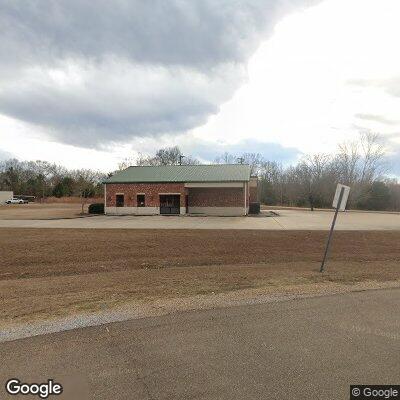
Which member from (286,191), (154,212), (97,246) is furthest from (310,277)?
(286,191)

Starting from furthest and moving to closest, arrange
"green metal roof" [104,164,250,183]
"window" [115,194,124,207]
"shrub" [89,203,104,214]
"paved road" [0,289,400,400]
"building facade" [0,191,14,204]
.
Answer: "building facade" [0,191,14,204] < "shrub" [89,203,104,214] < "window" [115,194,124,207] < "green metal roof" [104,164,250,183] < "paved road" [0,289,400,400]

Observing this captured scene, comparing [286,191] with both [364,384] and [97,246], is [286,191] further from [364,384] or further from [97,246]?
[364,384]

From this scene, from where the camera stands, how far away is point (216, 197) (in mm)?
39812

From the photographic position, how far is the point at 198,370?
144 inches

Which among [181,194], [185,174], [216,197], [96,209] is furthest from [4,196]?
[216,197]

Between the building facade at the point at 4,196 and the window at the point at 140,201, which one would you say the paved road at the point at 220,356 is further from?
the building facade at the point at 4,196

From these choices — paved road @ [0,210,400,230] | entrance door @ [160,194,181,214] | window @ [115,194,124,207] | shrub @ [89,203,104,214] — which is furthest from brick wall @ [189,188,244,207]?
shrub @ [89,203,104,214]

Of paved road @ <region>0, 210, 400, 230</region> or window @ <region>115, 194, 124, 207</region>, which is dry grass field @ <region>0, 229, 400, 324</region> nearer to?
paved road @ <region>0, 210, 400, 230</region>

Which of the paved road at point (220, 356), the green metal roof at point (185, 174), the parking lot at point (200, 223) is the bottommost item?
the parking lot at point (200, 223)

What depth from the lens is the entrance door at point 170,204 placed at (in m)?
39.6

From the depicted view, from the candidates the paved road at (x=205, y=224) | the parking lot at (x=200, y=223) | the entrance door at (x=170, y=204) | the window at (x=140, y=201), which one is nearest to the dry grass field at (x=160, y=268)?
the paved road at (x=205, y=224)

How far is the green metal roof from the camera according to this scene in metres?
40.1

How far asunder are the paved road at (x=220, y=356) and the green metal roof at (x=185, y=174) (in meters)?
33.9

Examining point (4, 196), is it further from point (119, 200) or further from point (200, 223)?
point (200, 223)
